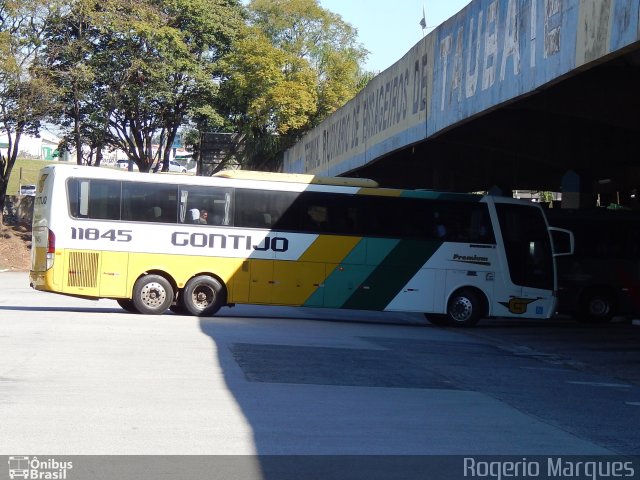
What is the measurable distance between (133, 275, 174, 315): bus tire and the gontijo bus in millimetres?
24

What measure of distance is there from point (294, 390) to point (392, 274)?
1141cm

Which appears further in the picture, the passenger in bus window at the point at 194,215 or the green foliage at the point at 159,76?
the green foliage at the point at 159,76

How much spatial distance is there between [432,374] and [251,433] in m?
5.39

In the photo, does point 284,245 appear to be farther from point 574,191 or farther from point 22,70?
point 22,70

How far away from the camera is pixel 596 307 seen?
26.7 m

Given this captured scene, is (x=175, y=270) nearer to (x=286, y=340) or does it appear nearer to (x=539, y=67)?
(x=286, y=340)

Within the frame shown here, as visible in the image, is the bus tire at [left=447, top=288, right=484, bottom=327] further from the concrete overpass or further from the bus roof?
the concrete overpass

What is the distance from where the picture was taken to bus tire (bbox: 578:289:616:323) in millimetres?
26562

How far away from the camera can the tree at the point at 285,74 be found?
55844 mm

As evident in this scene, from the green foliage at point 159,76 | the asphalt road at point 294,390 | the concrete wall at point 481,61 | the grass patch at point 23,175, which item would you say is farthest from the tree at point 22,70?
the grass patch at point 23,175

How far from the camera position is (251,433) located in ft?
27.6
